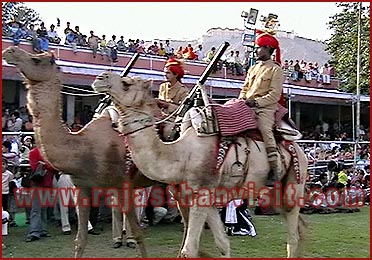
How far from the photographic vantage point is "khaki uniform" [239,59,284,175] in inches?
283

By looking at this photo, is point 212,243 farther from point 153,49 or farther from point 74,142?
point 153,49

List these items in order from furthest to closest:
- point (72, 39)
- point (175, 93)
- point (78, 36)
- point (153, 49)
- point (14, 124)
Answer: point (153, 49) < point (78, 36) < point (72, 39) < point (14, 124) < point (175, 93)

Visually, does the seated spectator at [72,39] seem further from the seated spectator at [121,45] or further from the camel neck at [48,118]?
the camel neck at [48,118]

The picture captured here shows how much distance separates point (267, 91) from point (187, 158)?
61.2 inches

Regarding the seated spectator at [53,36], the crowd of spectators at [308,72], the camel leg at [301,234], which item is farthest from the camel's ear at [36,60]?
the crowd of spectators at [308,72]

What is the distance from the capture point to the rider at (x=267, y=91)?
23.7 ft

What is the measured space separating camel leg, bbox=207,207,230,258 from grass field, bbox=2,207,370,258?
5.98 feet

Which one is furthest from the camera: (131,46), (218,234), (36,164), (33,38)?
(131,46)

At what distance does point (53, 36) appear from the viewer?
21.3 metres

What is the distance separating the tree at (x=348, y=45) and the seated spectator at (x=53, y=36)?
56.4 feet

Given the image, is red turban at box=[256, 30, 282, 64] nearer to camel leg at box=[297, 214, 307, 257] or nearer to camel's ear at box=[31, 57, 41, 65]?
camel leg at box=[297, 214, 307, 257]

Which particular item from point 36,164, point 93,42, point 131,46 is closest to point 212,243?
point 36,164

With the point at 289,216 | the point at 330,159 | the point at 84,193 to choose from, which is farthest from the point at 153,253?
the point at 330,159

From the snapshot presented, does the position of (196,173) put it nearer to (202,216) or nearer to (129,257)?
(202,216)
